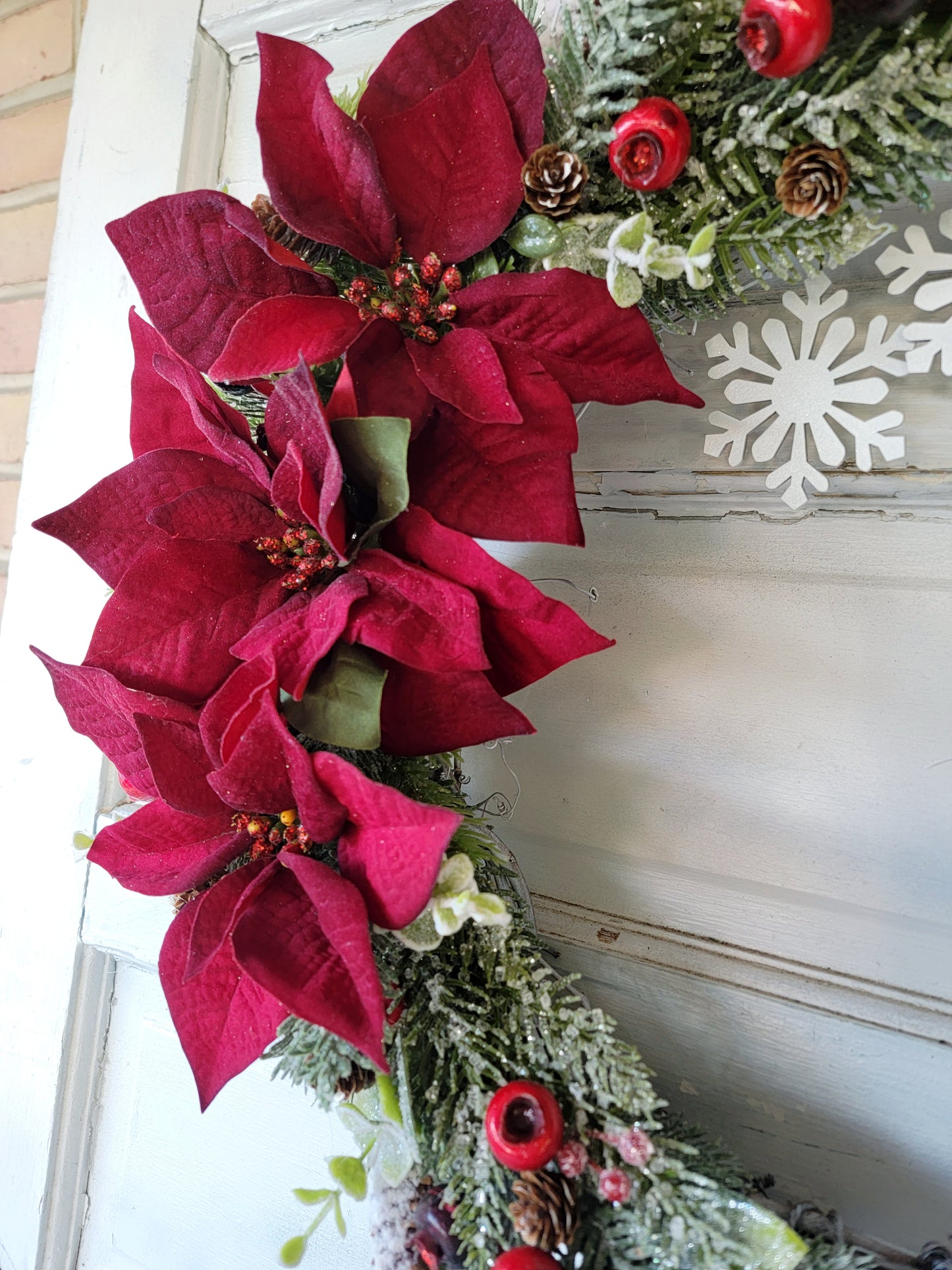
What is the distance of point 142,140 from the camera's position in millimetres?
860

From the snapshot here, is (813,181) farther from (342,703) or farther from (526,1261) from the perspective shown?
(526,1261)

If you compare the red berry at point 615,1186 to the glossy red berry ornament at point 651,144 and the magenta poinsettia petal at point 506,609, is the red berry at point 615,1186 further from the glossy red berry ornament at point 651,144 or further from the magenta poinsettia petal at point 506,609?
the glossy red berry ornament at point 651,144

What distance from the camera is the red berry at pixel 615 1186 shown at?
437 mm

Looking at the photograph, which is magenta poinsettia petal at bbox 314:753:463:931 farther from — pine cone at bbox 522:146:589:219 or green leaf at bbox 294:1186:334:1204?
pine cone at bbox 522:146:589:219

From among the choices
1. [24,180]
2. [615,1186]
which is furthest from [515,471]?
[24,180]

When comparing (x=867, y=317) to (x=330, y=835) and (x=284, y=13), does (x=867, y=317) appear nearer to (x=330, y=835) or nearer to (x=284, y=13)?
(x=330, y=835)

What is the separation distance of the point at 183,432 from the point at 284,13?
47 cm

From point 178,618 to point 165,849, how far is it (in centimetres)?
15

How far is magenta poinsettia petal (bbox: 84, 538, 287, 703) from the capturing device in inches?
20.4

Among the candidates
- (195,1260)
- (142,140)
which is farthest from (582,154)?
(195,1260)

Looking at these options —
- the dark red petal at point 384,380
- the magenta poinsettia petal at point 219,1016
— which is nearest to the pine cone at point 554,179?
the dark red petal at point 384,380

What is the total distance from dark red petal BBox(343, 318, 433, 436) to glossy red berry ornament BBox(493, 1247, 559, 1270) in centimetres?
43

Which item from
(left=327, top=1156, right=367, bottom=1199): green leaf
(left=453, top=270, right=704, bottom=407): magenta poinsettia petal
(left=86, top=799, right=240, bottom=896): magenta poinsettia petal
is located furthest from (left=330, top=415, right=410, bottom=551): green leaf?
(left=327, top=1156, right=367, bottom=1199): green leaf

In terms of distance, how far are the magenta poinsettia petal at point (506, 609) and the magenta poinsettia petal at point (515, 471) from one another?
0.06ft
